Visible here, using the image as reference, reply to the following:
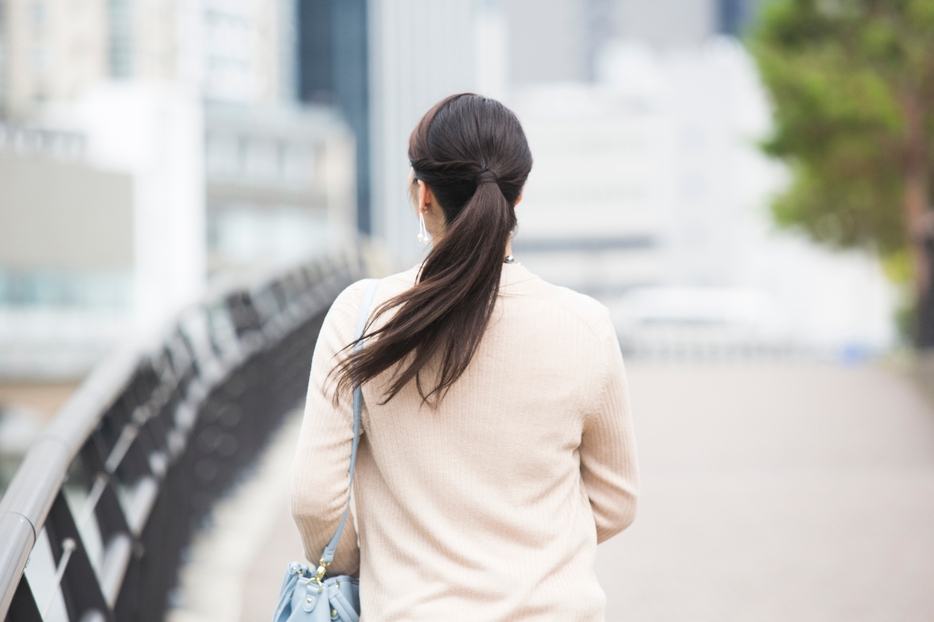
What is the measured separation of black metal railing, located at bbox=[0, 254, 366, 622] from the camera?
6.61 ft

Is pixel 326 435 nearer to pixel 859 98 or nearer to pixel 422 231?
pixel 422 231

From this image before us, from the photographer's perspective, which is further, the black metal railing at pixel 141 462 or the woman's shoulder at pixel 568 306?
the black metal railing at pixel 141 462

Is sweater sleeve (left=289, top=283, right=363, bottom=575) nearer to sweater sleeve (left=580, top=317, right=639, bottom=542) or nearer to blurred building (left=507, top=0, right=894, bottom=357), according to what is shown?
sweater sleeve (left=580, top=317, right=639, bottom=542)

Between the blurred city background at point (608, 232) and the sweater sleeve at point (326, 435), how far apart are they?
0.33 meters

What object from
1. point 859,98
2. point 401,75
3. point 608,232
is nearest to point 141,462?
point 859,98

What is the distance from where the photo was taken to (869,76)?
14242 mm

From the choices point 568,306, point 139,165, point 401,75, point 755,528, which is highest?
point 401,75

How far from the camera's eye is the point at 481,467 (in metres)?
1.55

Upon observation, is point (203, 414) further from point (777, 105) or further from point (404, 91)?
point (404, 91)

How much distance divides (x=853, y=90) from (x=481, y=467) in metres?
14.2

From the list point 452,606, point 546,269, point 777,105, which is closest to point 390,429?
point 452,606

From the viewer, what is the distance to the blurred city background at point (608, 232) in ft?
15.8

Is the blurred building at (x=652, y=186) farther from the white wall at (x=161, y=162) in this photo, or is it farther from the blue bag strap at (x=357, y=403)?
the blue bag strap at (x=357, y=403)

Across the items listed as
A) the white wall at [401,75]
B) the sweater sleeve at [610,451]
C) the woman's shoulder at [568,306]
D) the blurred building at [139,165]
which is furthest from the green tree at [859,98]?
the white wall at [401,75]
